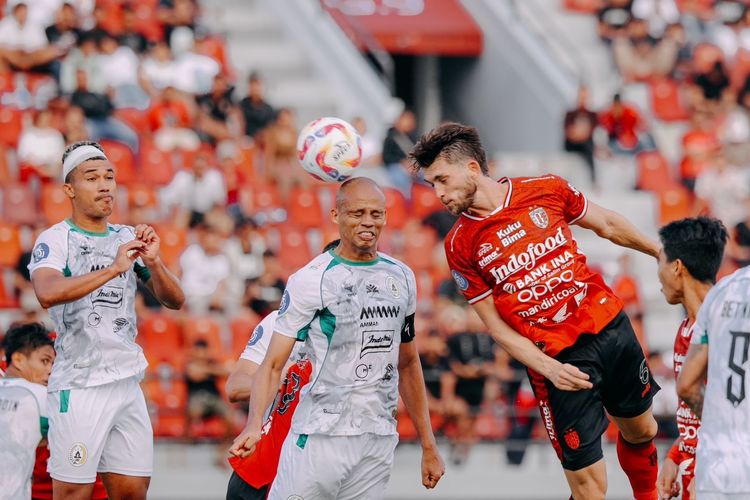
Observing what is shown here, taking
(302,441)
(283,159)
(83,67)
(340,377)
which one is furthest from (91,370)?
(83,67)

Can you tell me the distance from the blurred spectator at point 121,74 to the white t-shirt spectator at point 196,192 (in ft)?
6.69

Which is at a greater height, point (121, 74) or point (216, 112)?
point (121, 74)

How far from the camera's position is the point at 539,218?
812 centimetres

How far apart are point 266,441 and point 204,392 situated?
21.2 feet

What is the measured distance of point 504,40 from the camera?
2370 cm

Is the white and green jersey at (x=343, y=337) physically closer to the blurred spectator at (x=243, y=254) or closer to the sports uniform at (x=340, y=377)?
the sports uniform at (x=340, y=377)

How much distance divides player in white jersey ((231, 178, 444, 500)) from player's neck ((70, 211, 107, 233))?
55.6 inches

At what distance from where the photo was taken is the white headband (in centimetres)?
808

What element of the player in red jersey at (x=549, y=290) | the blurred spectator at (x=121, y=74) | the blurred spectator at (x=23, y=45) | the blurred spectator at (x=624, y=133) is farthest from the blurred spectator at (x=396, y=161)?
the player in red jersey at (x=549, y=290)

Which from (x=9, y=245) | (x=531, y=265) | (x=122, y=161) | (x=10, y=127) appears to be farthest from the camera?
(x=10, y=127)

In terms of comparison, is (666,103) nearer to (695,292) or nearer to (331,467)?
(695,292)

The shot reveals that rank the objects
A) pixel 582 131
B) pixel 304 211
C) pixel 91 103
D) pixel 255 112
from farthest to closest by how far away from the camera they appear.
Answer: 1. pixel 582 131
2. pixel 255 112
3. pixel 304 211
4. pixel 91 103

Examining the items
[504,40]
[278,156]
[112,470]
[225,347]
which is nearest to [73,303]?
[112,470]

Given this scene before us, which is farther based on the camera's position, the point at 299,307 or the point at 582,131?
the point at 582,131
